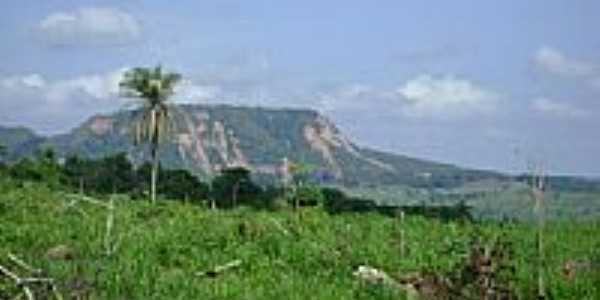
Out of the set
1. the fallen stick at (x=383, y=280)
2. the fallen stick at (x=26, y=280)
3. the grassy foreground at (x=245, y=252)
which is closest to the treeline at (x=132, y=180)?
the grassy foreground at (x=245, y=252)

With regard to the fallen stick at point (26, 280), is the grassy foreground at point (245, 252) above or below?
below

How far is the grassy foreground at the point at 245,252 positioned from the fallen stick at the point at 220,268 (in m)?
0.17

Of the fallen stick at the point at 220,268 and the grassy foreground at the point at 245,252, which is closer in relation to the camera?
the grassy foreground at the point at 245,252

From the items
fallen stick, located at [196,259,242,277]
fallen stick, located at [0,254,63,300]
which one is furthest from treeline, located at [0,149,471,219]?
fallen stick, located at [0,254,63,300]

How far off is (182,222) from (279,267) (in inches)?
491

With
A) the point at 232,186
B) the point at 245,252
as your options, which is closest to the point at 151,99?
the point at 232,186

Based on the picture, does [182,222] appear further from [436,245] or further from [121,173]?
[121,173]

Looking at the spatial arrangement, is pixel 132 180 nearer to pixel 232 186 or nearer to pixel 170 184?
pixel 170 184

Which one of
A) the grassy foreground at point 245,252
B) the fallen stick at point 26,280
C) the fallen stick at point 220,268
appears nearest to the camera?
the fallen stick at point 26,280

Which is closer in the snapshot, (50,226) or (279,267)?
(279,267)

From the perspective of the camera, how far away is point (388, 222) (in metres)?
47.0

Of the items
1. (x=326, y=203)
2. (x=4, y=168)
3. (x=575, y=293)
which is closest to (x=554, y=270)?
(x=575, y=293)

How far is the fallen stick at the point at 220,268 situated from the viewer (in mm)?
24259

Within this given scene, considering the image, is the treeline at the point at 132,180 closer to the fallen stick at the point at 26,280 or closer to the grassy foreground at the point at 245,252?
the grassy foreground at the point at 245,252
